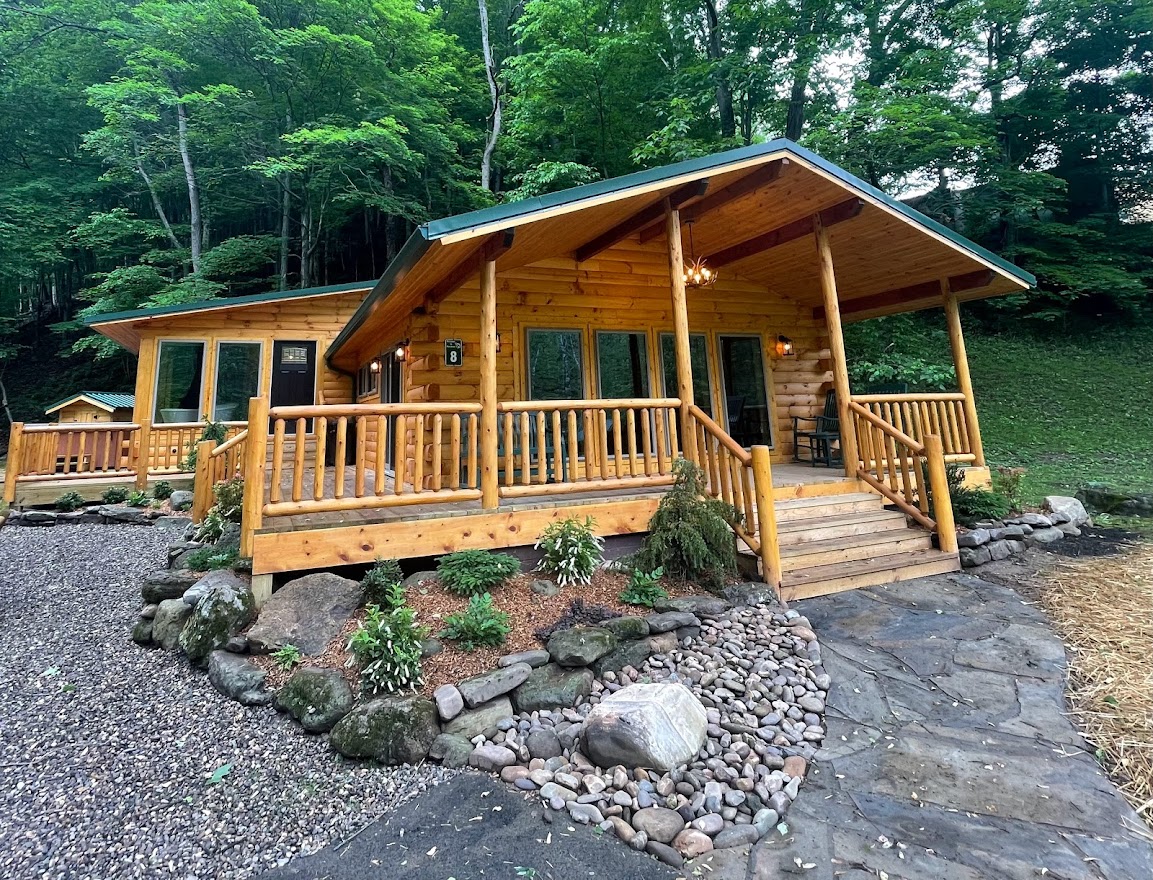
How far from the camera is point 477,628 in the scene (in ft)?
10.2

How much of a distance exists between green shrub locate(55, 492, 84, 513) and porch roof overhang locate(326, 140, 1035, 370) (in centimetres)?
480

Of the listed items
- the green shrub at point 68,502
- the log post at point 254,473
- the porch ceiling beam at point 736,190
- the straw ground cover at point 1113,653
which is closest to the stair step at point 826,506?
the straw ground cover at point 1113,653

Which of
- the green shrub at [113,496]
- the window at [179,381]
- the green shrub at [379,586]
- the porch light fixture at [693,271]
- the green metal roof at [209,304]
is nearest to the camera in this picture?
the green shrub at [379,586]

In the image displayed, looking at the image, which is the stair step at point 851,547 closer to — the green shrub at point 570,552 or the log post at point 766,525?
the log post at point 766,525

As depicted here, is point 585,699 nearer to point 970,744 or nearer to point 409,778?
point 409,778

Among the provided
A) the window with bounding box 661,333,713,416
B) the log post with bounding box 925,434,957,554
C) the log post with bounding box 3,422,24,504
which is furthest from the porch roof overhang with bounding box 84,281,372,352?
the log post with bounding box 925,434,957,554

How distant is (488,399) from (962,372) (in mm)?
6597

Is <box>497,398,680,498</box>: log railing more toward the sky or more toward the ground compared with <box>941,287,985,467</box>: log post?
more toward the ground

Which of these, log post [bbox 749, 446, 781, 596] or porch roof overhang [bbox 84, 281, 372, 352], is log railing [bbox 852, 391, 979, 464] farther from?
porch roof overhang [bbox 84, 281, 372, 352]

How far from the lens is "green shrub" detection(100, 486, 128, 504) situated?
823 centimetres

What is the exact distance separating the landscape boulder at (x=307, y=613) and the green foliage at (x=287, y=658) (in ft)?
0.17

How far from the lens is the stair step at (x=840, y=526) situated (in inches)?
184

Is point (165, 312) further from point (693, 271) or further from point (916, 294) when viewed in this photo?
point (916, 294)

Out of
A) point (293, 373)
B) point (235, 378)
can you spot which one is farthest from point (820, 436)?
point (235, 378)
